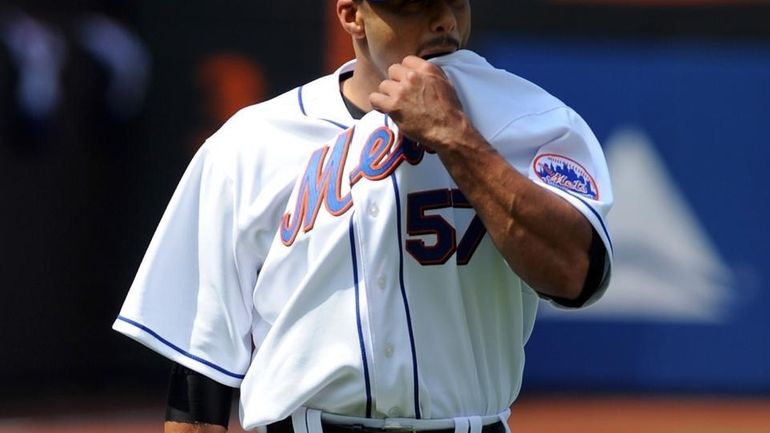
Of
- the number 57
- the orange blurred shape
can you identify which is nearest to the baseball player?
the number 57

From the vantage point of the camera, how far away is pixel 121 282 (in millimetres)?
6379

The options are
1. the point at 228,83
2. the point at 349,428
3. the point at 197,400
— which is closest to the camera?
the point at 349,428

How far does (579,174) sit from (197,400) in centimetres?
75

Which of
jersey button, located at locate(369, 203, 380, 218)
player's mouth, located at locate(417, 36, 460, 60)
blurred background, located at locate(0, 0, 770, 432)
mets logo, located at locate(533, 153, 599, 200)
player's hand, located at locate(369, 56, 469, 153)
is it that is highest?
player's mouth, located at locate(417, 36, 460, 60)

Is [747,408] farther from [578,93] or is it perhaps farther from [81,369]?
[81,369]

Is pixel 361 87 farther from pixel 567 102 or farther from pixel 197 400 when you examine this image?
pixel 567 102

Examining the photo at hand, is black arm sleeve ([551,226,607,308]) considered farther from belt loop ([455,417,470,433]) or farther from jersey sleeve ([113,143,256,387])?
jersey sleeve ([113,143,256,387])

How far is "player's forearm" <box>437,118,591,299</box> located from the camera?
2166mm

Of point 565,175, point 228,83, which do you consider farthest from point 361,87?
point 228,83

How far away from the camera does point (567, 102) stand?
21.7 ft

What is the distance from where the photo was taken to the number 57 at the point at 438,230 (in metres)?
2.35

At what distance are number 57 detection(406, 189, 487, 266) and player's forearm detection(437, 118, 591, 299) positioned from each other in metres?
0.15

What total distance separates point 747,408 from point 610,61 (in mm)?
1695

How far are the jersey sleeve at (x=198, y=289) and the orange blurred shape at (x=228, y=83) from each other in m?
3.81
